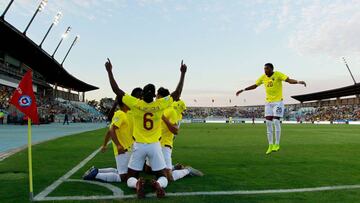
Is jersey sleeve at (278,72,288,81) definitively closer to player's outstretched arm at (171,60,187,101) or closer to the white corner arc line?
player's outstretched arm at (171,60,187,101)

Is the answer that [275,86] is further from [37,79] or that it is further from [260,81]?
[37,79]

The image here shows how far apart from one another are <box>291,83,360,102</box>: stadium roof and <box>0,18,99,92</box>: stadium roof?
195 ft

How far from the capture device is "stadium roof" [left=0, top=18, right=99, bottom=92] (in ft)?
156

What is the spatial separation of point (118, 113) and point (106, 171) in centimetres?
119

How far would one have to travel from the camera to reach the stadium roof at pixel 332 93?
3309 inches

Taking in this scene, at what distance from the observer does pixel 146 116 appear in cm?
629

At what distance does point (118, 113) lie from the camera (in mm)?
7230

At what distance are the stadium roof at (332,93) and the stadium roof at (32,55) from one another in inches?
2338

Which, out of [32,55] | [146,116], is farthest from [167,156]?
[32,55]

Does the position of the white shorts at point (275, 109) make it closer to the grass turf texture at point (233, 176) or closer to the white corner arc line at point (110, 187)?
the grass turf texture at point (233, 176)

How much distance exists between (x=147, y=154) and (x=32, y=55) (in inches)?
2246

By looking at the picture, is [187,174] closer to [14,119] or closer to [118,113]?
[118,113]

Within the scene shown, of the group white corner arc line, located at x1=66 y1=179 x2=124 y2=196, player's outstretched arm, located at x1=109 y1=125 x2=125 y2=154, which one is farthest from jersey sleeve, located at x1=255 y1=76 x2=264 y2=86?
white corner arc line, located at x1=66 y1=179 x2=124 y2=196

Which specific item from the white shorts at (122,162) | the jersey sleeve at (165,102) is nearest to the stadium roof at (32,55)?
the white shorts at (122,162)
